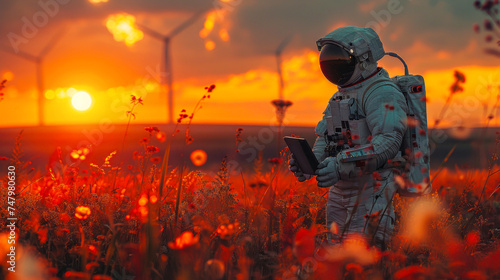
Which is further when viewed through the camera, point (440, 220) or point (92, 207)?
point (440, 220)

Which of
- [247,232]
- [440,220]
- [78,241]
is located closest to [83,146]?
[78,241]

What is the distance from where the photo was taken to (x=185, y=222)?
407 centimetres

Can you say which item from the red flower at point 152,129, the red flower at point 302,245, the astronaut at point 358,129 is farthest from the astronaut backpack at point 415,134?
the red flower at point 152,129

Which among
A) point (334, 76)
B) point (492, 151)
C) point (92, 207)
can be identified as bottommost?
point (92, 207)

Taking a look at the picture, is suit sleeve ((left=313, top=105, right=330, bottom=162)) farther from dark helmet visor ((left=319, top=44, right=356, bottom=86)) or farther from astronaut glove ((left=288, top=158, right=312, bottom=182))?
dark helmet visor ((left=319, top=44, right=356, bottom=86))

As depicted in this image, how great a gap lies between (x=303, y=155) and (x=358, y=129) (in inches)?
23.2

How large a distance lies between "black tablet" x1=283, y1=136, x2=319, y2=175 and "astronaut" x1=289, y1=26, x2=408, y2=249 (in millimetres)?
71

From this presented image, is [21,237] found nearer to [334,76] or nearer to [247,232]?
[247,232]

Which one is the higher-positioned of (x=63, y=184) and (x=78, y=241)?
(x=63, y=184)

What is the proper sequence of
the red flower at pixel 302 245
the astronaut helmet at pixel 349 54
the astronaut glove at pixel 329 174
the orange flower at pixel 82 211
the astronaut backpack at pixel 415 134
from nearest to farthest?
the red flower at pixel 302 245 < the orange flower at pixel 82 211 < the astronaut glove at pixel 329 174 < the astronaut backpack at pixel 415 134 < the astronaut helmet at pixel 349 54

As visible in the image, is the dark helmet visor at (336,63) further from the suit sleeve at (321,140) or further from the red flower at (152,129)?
the red flower at (152,129)

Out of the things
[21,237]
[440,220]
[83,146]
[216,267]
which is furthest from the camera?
[440,220]

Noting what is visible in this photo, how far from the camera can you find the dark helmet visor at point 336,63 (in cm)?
435

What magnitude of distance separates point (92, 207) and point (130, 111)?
3.07 feet
